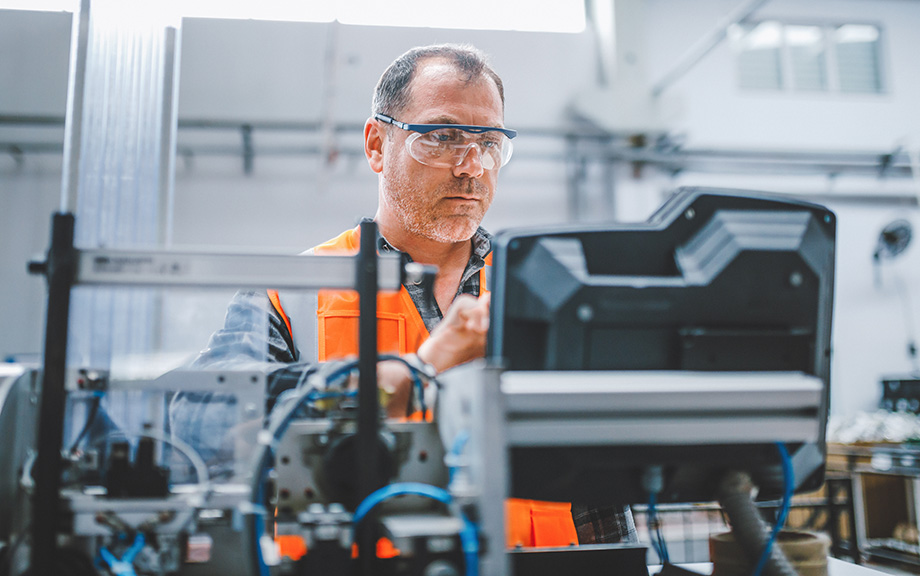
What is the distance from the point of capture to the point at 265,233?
15.9 feet

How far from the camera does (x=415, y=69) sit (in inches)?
57.4

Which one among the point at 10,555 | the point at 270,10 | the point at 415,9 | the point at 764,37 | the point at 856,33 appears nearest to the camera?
the point at 10,555

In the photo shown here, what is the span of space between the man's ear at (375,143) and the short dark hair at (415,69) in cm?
4

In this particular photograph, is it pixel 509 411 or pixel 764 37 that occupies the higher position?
pixel 764 37

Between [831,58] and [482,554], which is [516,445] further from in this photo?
[831,58]

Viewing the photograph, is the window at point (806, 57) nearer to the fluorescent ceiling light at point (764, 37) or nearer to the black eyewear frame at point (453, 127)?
the fluorescent ceiling light at point (764, 37)

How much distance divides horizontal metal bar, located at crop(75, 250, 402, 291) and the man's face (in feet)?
2.16

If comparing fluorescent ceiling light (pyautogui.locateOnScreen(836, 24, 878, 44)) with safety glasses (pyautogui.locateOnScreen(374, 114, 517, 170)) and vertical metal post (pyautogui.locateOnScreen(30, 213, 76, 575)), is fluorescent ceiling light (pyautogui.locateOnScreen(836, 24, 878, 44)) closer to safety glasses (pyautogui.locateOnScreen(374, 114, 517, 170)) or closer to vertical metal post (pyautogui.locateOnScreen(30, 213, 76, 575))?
safety glasses (pyautogui.locateOnScreen(374, 114, 517, 170))

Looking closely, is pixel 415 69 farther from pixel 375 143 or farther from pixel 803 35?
pixel 803 35

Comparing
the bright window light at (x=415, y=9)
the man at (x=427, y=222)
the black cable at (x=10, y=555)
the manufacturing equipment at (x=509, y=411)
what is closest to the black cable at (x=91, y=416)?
the manufacturing equipment at (x=509, y=411)

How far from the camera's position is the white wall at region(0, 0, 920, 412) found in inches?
180

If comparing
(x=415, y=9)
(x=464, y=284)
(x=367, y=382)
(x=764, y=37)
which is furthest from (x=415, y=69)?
(x=764, y=37)

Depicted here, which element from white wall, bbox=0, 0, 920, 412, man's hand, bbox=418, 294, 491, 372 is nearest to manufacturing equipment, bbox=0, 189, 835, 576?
man's hand, bbox=418, 294, 491, 372

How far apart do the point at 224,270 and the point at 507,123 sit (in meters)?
4.32
